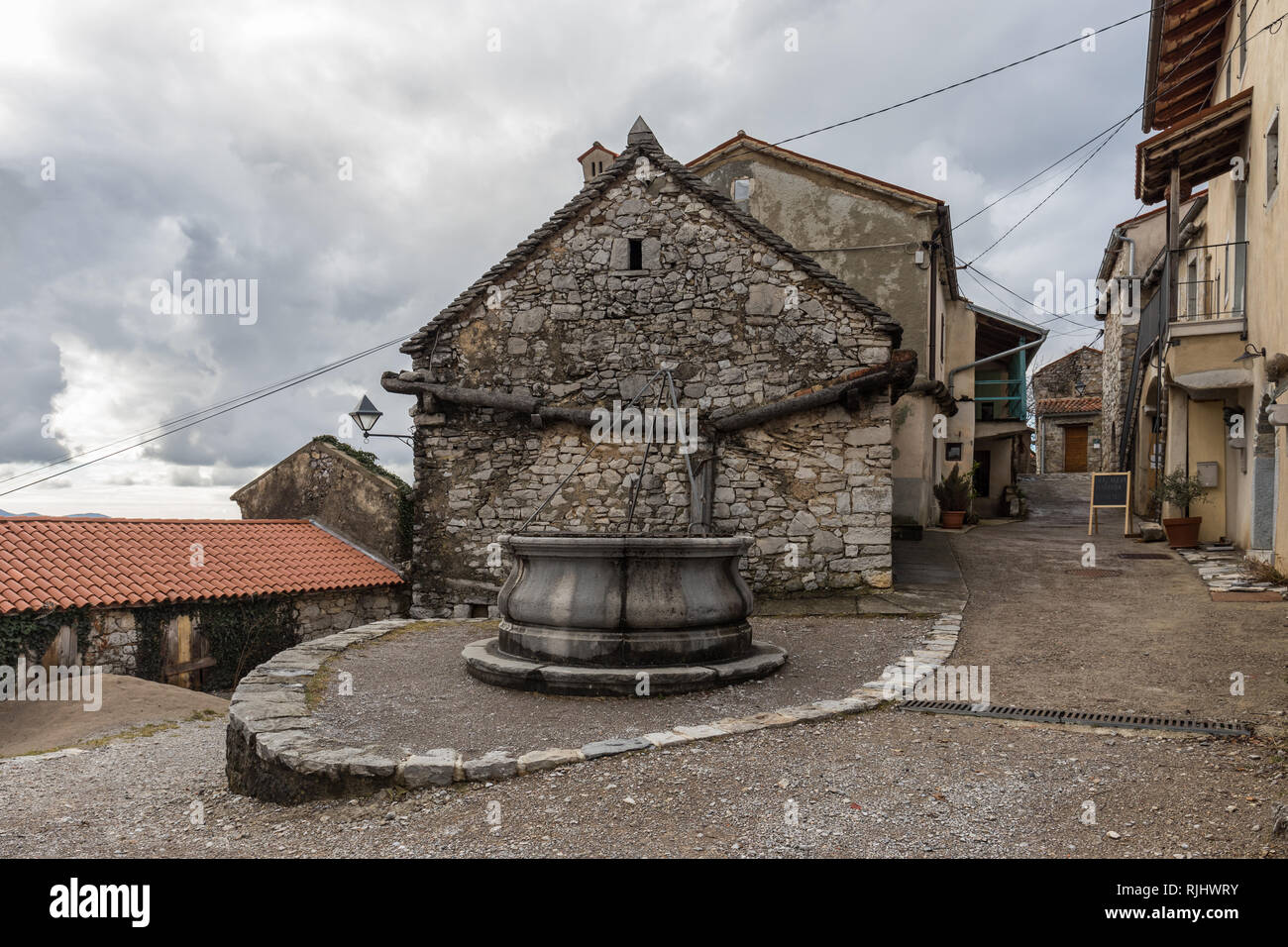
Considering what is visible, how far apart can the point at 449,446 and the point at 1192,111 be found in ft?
49.8

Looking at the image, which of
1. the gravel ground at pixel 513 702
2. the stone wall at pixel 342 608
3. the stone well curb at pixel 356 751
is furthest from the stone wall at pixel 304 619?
the stone well curb at pixel 356 751

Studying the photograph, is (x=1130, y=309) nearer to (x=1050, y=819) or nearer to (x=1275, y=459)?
(x=1275, y=459)

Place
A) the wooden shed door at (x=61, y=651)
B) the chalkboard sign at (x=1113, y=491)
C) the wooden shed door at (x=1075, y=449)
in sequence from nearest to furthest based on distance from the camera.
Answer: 1. the wooden shed door at (x=61, y=651)
2. the chalkboard sign at (x=1113, y=491)
3. the wooden shed door at (x=1075, y=449)

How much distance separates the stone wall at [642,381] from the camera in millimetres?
10500

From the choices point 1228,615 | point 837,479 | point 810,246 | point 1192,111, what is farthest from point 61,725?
point 1192,111

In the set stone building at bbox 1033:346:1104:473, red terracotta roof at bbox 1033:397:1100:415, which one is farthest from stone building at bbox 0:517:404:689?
red terracotta roof at bbox 1033:397:1100:415

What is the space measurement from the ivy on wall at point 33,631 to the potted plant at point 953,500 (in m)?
14.7

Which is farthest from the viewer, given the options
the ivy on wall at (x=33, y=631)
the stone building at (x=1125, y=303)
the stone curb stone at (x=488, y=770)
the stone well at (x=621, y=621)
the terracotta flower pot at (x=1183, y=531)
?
the stone building at (x=1125, y=303)

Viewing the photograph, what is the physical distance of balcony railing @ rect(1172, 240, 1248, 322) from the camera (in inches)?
463

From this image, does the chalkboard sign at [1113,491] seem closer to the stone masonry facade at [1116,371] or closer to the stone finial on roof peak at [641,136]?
the stone masonry facade at [1116,371]

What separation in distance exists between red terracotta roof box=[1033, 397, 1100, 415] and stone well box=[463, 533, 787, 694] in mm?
28871

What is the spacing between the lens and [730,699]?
5.73 m

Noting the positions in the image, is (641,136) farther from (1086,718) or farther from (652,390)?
(1086,718)

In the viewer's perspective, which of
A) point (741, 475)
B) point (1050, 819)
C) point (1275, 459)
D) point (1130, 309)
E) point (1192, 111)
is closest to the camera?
point (1050, 819)
